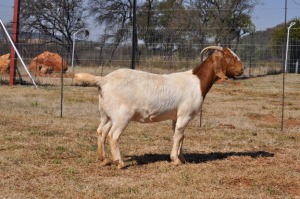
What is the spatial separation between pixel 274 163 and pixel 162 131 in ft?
11.8

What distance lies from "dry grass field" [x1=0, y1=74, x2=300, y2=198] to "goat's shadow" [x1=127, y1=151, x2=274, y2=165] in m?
0.02

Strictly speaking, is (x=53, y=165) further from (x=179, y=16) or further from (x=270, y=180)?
(x=179, y=16)

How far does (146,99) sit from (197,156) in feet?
5.54

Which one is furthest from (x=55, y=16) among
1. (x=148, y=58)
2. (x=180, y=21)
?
(x=148, y=58)

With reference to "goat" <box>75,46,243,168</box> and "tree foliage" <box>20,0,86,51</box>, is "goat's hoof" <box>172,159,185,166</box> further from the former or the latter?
"tree foliage" <box>20,0,86,51</box>

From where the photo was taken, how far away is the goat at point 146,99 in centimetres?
815

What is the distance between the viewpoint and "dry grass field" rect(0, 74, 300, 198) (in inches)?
273

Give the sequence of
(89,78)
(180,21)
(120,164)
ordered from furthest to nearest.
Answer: (180,21)
(89,78)
(120,164)

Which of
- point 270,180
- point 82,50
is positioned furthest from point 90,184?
point 82,50

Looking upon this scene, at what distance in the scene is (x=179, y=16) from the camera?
37.9m

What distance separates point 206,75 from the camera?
891 centimetres

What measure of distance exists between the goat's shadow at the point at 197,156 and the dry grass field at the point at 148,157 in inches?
0.6

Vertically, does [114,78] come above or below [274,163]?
above

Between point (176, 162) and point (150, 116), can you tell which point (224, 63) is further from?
point (176, 162)
